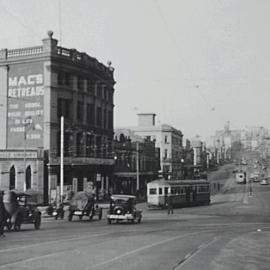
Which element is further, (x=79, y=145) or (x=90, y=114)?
(x=90, y=114)

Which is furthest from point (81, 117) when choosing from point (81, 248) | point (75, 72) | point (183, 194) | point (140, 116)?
point (140, 116)

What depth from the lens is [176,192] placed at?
171 feet

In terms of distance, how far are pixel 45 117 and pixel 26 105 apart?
2.58 meters

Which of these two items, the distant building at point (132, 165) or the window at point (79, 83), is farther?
the distant building at point (132, 165)

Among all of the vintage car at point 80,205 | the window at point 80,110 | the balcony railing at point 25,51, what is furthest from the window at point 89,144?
the vintage car at point 80,205

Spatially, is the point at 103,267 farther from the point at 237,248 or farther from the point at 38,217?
the point at 38,217

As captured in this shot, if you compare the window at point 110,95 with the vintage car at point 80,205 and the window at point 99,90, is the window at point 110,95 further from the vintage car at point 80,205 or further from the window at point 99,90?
the vintage car at point 80,205

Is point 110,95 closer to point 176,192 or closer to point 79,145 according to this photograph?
point 79,145

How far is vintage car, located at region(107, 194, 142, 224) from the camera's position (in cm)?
3103

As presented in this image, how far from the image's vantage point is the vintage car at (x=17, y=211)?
80.9 feet

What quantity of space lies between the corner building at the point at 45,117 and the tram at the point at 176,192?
8.32m

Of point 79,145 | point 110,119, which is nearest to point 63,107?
point 79,145

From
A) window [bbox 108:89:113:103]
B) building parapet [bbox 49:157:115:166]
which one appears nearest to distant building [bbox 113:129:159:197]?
building parapet [bbox 49:157:115:166]

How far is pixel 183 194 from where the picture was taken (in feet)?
176
